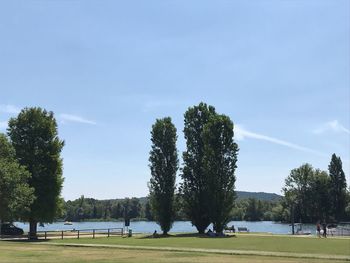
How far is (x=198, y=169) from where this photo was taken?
61.7 meters

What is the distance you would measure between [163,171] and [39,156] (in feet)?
48.8

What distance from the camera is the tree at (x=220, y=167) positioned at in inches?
2314

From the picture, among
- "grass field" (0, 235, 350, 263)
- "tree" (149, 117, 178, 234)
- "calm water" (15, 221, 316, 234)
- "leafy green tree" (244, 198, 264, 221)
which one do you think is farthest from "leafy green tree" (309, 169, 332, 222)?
"grass field" (0, 235, 350, 263)

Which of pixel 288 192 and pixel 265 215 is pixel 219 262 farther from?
pixel 265 215

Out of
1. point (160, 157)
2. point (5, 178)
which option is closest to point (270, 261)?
point (5, 178)

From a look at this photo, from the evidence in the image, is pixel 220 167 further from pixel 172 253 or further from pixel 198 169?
pixel 172 253

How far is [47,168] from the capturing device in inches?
2117

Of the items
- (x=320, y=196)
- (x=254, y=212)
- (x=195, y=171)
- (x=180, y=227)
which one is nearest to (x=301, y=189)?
(x=320, y=196)

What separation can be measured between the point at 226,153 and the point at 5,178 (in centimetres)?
2558

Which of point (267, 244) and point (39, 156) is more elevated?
point (39, 156)

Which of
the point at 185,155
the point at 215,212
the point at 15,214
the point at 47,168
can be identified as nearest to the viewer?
the point at 15,214

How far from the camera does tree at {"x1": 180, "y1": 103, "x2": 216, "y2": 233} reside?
6069 cm

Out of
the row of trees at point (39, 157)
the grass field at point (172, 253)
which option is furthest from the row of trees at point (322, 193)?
the grass field at point (172, 253)

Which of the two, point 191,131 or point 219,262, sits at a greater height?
point 191,131
